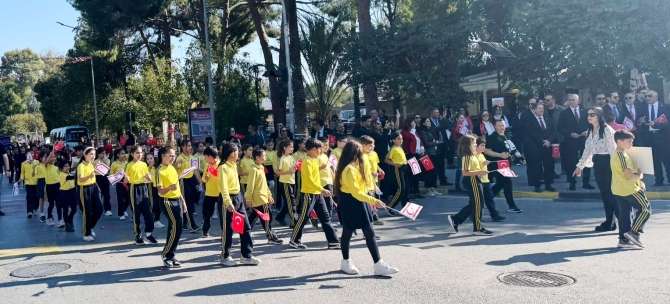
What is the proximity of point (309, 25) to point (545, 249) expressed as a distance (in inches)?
801

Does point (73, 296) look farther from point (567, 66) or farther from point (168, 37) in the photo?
point (168, 37)

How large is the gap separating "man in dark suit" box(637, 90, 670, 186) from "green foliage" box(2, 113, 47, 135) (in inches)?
2709

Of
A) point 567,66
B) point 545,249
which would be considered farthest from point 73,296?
point 567,66

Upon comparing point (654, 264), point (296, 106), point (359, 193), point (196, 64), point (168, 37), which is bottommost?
point (654, 264)

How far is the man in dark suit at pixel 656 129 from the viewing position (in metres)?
12.3

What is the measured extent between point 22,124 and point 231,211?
73.2 metres

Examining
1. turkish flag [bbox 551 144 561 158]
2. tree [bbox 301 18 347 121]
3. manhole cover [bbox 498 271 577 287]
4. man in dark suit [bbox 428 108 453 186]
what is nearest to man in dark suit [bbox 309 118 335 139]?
man in dark suit [bbox 428 108 453 186]

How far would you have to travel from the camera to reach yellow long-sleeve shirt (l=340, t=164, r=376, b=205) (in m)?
6.69

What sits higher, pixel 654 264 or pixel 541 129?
pixel 541 129

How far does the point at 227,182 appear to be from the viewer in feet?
25.2

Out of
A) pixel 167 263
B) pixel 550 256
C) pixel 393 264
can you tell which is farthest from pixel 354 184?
pixel 167 263

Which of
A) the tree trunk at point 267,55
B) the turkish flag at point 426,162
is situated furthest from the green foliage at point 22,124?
the turkish flag at point 426,162

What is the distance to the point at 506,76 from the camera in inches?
844

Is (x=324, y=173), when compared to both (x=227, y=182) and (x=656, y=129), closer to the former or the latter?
(x=227, y=182)
